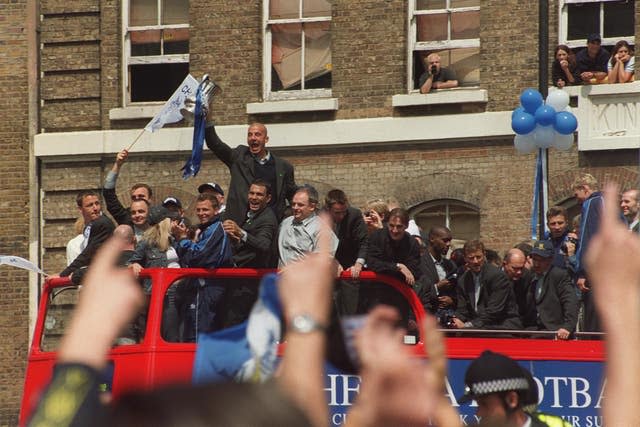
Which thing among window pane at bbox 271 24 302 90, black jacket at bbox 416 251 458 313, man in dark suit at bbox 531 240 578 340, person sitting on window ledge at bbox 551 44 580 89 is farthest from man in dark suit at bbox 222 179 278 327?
window pane at bbox 271 24 302 90

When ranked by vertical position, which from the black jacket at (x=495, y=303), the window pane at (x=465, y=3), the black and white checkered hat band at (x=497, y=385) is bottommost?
the black jacket at (x=495, y=303)

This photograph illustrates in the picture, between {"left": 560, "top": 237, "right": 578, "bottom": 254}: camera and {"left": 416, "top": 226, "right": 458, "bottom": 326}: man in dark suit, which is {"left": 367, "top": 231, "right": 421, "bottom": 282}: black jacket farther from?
{"left": 560, "top": 237, "right": 578, "bottom": 254}: camera

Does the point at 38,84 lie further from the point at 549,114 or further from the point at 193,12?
the point at 549,114

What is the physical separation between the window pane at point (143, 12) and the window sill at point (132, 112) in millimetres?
1237

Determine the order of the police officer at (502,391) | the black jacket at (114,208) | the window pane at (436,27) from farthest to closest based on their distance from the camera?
the window pane at (436,27) < the black jacket at (114,208) < the police officer at (502,391)

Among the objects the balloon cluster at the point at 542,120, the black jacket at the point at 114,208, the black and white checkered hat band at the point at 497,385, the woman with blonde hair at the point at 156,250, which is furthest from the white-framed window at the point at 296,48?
the black and white checkered hat band at the point at 497,385

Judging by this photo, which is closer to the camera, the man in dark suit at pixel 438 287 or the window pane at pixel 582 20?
the man in dark suit at pixel 438 287

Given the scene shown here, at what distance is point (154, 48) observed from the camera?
21.1 meters

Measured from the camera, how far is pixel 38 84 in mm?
21172

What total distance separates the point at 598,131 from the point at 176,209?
7.49 m

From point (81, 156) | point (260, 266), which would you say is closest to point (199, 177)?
point (81, 156)

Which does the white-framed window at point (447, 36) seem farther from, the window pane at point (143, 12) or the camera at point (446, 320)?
the camera at point (446, 320)

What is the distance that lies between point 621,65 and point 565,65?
67 cm

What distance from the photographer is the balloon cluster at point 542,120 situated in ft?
54.3
